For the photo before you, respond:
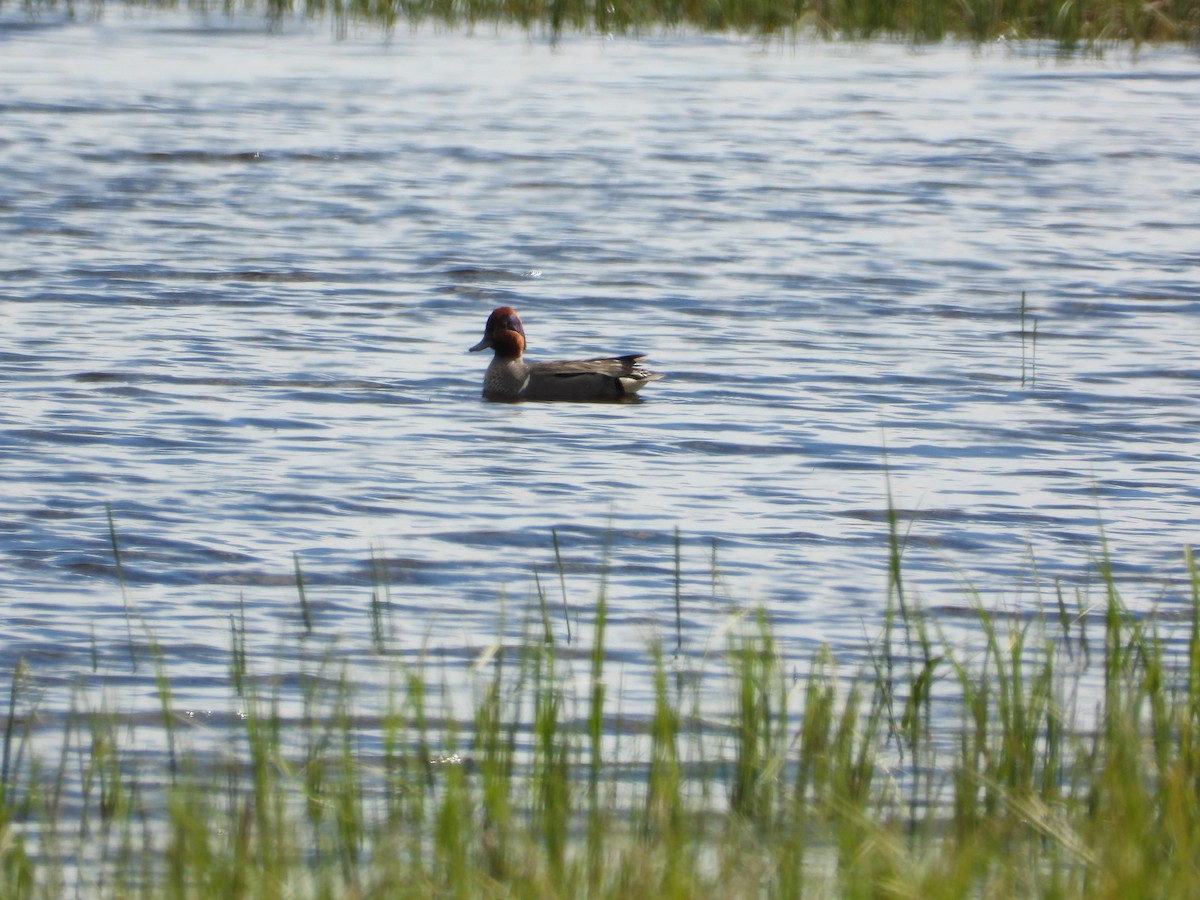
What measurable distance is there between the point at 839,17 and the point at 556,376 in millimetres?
14217

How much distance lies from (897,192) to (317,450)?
811 centimetres

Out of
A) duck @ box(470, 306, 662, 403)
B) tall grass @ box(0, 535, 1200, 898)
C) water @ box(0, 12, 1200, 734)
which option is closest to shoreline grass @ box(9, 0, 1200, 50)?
water @ box(0, 12, 1200, 734)

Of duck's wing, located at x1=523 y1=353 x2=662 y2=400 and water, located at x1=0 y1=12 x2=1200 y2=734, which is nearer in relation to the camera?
water, located at x1=0 y1=12 x2=1200 y2=734

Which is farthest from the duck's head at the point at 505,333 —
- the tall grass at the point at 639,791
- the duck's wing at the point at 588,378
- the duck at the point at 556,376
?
the tall grass at the point at 639,791

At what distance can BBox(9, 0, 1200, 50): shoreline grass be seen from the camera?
2289 cm

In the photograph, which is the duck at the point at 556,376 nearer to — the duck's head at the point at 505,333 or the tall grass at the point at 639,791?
the duck's head at the point at 505,333

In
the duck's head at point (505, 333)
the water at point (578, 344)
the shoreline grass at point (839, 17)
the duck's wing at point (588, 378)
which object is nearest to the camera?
the water at point (578, 344)

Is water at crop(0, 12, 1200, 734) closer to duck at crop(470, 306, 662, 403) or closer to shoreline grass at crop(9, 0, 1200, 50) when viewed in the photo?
duck at crop(470, 306, 662, 403)

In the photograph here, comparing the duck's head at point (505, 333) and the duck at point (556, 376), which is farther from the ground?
the duck's head at point (505, 333)

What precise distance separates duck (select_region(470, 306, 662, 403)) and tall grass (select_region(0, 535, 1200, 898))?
4123 millimetres

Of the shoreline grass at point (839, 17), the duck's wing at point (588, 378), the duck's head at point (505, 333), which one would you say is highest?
the shoreline grass at point (839, 17)

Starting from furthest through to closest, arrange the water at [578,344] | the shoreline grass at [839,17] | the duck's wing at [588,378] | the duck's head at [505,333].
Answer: the shoreline grass at [839,17], the duck's head at [505,333], the duck's wing at [588,378], the water at [578,344]

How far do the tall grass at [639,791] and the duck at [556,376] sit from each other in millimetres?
4123

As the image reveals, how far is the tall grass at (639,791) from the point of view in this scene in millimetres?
3895
